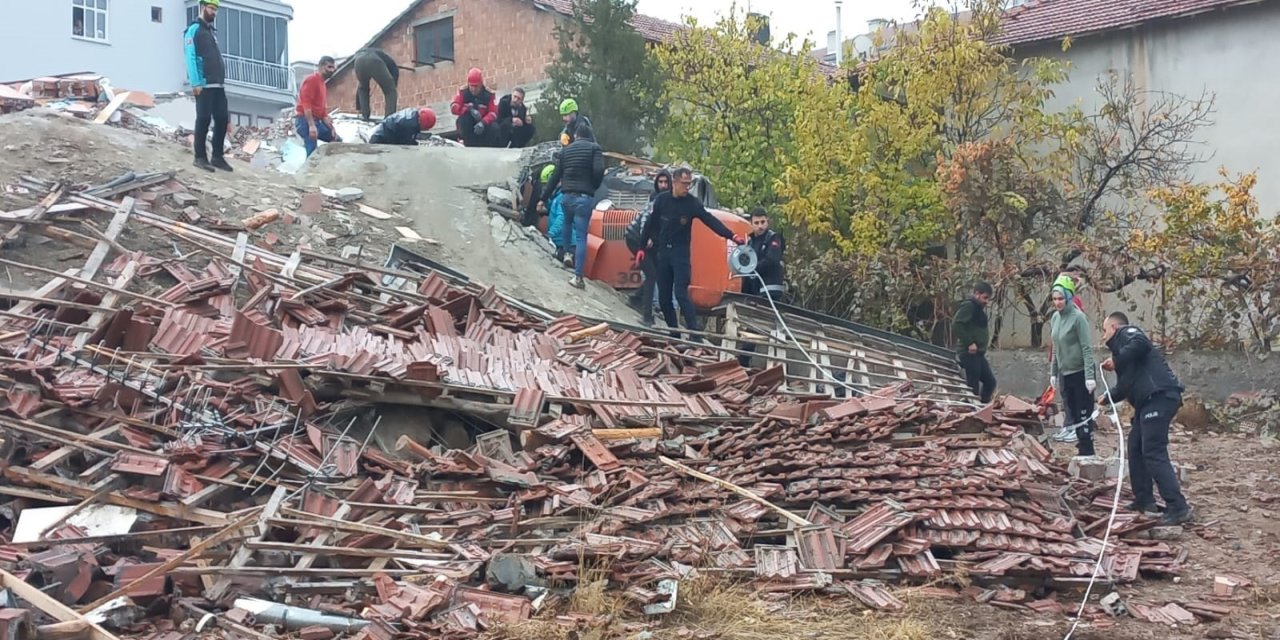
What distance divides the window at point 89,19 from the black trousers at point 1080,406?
32152 millimetres

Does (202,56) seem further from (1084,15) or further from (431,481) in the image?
(1084,15)

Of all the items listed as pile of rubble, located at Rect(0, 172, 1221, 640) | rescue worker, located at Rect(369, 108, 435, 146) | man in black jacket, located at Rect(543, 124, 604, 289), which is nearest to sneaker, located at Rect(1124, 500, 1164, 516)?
pile of rubble, located at Rect(0, 172, 1221, 640)

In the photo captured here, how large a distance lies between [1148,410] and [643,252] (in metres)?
5.63

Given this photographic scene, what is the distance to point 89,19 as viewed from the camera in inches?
1409

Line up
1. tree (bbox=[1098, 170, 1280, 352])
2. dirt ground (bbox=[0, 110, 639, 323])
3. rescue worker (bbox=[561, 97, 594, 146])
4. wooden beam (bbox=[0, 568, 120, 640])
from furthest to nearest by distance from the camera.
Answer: rescue worker (bbox=[561, 97, 594, 146]) < tree (bbox=[1098, 170, 1280, 352]) < dirt ground (bbox=[0, 110, 639, 323]) < wooden beam (bbox=[0, 568, 120, 640])

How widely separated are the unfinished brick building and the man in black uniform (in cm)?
1402

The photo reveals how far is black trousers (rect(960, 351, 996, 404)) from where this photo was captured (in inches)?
492

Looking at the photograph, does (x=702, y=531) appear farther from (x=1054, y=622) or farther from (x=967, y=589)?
(x=1054, y=622)

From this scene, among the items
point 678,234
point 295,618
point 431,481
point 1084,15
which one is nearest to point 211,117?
point 678,234

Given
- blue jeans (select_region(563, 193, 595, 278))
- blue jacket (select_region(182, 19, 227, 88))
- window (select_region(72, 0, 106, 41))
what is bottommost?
blue jeans (select_region(563, 193, 595, 278))

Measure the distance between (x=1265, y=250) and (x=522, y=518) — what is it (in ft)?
34.0

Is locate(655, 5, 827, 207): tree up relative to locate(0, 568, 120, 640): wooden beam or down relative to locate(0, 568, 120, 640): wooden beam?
up

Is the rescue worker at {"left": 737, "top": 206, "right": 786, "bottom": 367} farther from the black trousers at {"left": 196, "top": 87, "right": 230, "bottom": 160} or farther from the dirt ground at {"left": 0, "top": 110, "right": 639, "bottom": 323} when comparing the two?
the black trousers at {"left": 196, "top": 87, "right": 230, "bottom": 160}

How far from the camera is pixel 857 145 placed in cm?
1841
